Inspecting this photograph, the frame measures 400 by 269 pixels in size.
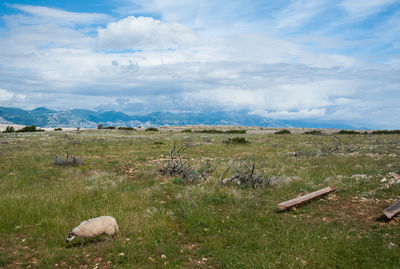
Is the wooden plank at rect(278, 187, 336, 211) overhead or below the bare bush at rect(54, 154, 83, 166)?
overhead

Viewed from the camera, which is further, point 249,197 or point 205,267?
point 249,197

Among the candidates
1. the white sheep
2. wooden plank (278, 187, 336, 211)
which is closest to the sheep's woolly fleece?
the white sheep

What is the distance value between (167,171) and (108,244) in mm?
8257

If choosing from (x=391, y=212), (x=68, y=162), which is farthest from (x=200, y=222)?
(x=68, y=162)

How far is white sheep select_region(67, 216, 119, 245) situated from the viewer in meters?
7.42

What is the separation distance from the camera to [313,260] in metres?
6.21

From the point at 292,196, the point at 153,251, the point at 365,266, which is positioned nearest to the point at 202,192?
the point at 292,196

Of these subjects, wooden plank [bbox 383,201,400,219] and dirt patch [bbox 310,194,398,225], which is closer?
wooden plank [bbox 383,201,400,219]

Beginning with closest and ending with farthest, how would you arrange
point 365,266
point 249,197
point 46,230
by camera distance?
point 365,266 → point 46,230 → point 249,197

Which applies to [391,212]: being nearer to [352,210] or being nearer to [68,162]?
[352,210]

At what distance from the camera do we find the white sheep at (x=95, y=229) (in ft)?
24.3

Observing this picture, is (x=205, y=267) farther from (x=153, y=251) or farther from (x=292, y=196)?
(x=292, y=196)

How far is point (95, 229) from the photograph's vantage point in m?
7.54

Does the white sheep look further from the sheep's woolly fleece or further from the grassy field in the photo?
Result: the grassy field
